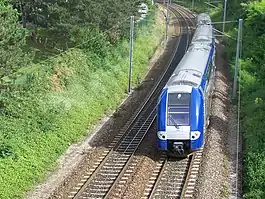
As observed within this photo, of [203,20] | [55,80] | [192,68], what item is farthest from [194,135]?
[203,20]

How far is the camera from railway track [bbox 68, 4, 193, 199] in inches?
763

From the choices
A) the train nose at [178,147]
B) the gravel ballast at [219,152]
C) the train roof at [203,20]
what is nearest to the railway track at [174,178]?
the gravel ballast at [219,152]

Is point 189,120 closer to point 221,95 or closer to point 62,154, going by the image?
point 62,154

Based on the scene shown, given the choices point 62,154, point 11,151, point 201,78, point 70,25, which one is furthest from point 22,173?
point 70,25

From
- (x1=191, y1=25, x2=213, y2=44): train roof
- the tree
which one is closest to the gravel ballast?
(x1=191, y1=25, x2=213, y2=44): train roof

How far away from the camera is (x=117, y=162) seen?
2245cm

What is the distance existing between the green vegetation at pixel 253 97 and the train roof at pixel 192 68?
3981mm

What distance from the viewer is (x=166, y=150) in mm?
21891

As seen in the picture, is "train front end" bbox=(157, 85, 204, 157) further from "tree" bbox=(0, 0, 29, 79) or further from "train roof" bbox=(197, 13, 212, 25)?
"train roof" bbox=(197, 13, 212, 25)

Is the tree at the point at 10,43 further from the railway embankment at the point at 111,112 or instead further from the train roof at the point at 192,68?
the train roof at the point at 192,68

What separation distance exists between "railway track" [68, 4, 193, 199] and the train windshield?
286 cm

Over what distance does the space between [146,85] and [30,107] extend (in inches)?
564

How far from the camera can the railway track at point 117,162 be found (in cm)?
1938

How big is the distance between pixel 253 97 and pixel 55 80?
42.9ft
